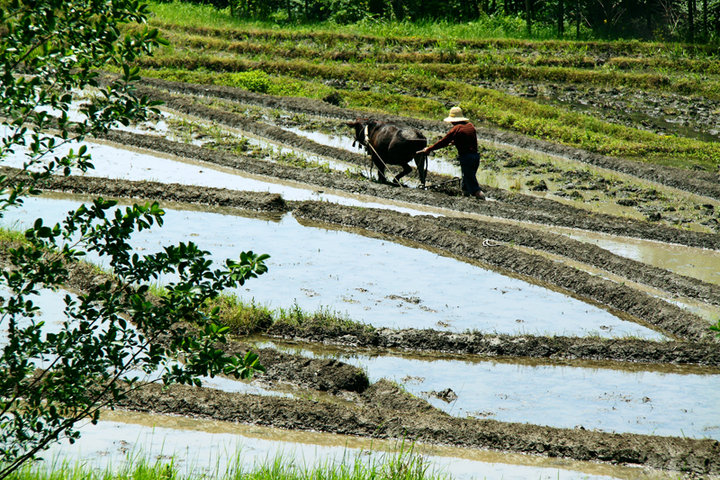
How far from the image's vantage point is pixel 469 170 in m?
11.3

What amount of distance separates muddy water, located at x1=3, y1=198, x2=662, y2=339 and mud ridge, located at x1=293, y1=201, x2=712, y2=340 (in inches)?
10.2

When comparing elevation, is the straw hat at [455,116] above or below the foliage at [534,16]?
below

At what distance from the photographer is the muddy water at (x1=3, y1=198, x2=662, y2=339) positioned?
7.37 metres

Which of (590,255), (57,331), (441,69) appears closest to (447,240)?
(590,255)

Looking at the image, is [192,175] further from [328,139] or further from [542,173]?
[542,173]

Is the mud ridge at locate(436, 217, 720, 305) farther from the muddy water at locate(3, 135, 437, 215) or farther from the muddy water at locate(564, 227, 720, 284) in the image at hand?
the muddy water at locate(3, 135, 437, 215)

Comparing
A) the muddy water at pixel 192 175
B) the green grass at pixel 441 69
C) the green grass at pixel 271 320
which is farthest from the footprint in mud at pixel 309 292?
the green grass at pixel 441 69

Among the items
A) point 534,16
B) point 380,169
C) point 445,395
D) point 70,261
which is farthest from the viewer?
point 534,16

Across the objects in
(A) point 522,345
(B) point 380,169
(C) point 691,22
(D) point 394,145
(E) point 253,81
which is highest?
(C) point 691,22

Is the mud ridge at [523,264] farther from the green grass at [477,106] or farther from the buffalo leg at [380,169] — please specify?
the green grass at [477,106]

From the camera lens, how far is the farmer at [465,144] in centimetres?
1099

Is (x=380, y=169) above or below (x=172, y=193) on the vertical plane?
above

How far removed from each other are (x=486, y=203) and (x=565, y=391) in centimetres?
561

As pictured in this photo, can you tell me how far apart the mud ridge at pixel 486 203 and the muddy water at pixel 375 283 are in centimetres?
188
